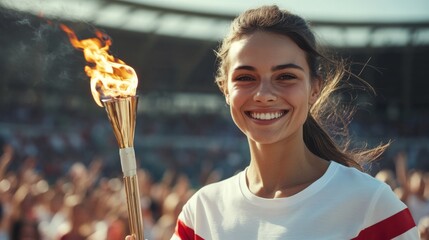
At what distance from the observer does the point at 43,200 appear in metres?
9.66

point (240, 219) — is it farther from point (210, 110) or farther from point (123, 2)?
point (210, 110)

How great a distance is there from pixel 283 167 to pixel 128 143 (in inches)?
21.0

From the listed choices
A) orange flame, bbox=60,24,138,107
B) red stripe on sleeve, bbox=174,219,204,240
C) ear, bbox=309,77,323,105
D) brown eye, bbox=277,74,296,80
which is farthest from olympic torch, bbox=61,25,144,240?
ear, bbox=309,77,323,105

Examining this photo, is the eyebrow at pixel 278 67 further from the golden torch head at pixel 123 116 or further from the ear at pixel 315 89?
the golden torch head at pixel 123 116

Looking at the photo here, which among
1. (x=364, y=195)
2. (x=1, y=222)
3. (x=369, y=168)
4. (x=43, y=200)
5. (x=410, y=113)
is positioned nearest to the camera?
(x=364, y=195)

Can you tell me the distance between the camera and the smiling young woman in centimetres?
233

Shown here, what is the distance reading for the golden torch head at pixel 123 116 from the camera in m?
2.50

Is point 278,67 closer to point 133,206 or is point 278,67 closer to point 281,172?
point 281,172

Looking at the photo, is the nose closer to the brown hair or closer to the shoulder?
the brown hair

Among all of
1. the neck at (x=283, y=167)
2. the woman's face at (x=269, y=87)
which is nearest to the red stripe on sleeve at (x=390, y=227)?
the neck at (x=283, y=167)

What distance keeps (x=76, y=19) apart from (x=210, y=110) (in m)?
22.8

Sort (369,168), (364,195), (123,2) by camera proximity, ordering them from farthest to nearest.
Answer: (123,2)
(369,168)
(364,195)

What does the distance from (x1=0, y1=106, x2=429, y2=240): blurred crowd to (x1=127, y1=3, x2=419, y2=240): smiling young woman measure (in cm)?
151

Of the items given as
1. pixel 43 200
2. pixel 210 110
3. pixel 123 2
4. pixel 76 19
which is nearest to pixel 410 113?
pixel 210 110
